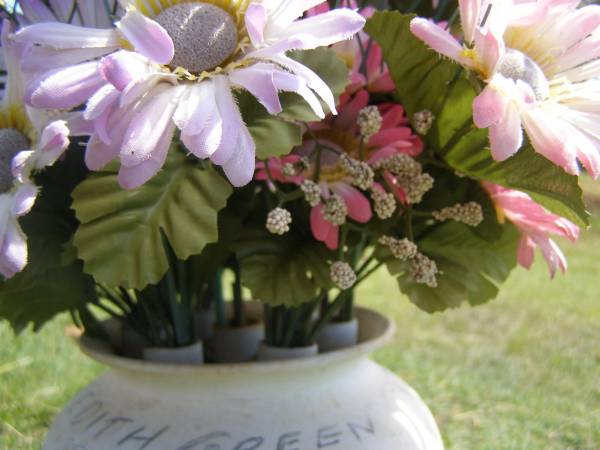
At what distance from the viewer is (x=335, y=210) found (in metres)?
0.35

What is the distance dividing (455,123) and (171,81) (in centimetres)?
13

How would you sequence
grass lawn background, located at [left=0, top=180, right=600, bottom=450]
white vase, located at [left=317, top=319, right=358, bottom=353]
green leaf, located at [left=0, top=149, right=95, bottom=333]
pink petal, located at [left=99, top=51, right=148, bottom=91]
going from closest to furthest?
pink petal, located at [left=99, top=51, right=148, bottom=91], green leaf, located at [left=0, top=149, right=95, bottom=333], white vase, located at [left=317, top=319, right=358, bottom=353], grass lawn background, located at [left=0, top=180, right=600, bottom=450]

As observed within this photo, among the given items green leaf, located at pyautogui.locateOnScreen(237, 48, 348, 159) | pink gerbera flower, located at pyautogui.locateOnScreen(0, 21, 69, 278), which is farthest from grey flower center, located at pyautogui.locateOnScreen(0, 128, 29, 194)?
green leaf, located at pyautogui.locateOnScreen(237, 48, 348, 159)

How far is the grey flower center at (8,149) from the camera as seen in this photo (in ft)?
1.12

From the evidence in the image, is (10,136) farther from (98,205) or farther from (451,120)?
(451,120)

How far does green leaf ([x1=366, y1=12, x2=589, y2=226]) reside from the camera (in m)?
0.33

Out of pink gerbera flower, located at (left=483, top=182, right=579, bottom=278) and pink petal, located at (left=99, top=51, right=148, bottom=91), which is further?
pink gerbera flower, located at (left=483, top=182, right=579, bottom=278)

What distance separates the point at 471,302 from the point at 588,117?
15cm

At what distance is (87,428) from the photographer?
402mm

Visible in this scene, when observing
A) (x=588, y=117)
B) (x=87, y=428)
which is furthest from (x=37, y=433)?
(x=588, y=117)

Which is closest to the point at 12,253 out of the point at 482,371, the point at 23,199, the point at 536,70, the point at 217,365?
the point at 23,199

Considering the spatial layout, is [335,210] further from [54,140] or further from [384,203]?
[54,140]

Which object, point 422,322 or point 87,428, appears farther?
point 422,322

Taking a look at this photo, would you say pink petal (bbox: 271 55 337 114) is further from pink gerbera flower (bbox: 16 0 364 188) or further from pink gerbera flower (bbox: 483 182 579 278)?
pink gerbera flower (bbox: 483 182 579 278)
